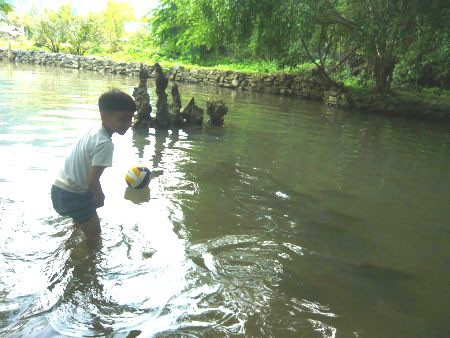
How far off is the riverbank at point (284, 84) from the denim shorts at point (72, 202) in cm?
1034

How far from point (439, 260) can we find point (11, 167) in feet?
20.5

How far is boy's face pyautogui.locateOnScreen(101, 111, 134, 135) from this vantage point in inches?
134

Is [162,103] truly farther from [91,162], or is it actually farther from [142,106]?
[91,162]

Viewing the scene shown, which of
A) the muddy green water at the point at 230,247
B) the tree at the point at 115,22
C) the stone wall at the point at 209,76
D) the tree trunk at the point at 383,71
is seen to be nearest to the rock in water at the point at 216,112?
the muddy green water at the point at 230,247

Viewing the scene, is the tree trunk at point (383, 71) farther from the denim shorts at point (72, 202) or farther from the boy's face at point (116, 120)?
the denim shorts at point (72, 202)

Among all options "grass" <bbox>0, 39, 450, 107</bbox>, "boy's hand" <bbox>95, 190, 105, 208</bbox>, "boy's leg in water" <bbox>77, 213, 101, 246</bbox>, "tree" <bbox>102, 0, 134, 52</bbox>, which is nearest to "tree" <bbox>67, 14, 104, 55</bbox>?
"tree" <bbox>102, 0, 134, 52</bbox>

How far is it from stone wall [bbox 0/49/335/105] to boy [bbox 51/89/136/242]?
1161 cm

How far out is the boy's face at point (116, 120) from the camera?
11.2ft

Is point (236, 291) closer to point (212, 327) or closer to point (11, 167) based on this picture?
point (212, 327)

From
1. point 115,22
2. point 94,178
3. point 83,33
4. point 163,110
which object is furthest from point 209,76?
point 94,178

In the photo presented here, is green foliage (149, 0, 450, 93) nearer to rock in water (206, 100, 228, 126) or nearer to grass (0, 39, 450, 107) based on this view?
Answer: grass (0, 39, 450, 107)

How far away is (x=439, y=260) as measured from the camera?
4406 millimetres

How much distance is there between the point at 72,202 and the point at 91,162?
1.46 ft

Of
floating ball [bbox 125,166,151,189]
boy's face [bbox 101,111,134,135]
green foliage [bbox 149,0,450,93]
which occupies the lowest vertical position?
floating ball [bbox 125,166,151,189]
